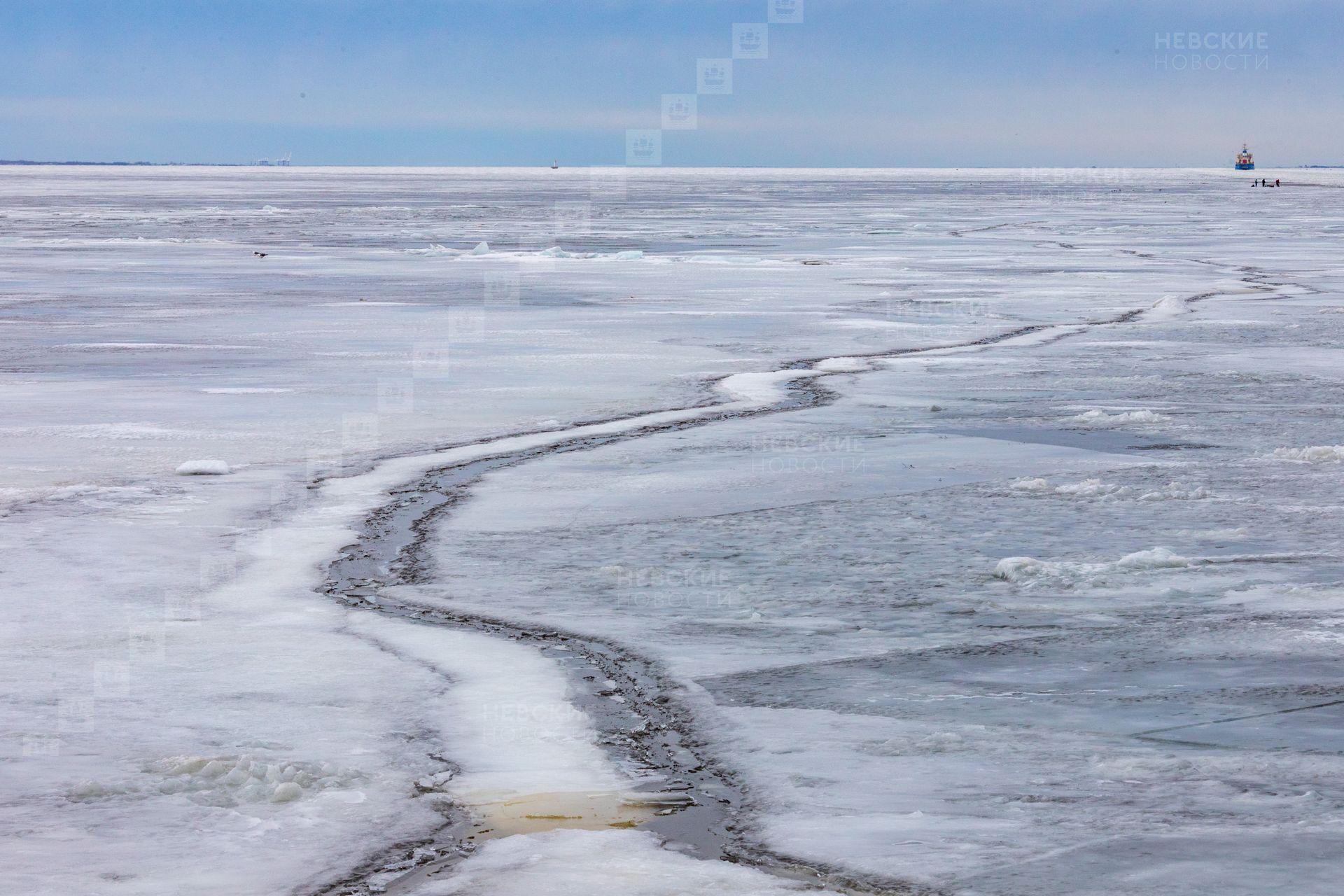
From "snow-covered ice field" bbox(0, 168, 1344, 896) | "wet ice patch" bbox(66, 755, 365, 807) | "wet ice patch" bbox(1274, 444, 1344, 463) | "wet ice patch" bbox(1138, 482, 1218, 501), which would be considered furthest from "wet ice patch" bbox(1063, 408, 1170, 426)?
"wet ice patch" bbox(66, 755, 365, 807)

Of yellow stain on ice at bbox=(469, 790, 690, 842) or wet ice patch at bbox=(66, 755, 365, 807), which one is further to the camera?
wet ice patch at bbox=(66, 755, 365, 807)

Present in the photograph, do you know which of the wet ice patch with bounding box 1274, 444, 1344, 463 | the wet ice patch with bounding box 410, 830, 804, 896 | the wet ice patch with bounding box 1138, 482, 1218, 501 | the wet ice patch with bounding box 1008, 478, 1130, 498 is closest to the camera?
the wet ice patch with bounding box 410, 830, 804, 896

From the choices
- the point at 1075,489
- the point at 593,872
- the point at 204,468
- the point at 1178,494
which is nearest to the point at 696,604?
the point at 593,872

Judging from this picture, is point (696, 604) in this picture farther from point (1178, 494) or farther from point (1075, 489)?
point (1178, 494)

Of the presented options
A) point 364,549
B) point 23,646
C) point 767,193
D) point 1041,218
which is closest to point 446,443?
point 364,549

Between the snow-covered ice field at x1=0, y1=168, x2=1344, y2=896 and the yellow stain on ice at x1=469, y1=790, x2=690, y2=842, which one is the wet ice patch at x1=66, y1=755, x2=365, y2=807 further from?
the yellow stain on ice at x1=469, y1=790, x2=690, y2=842

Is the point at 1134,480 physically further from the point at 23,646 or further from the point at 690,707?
the point at 23,646

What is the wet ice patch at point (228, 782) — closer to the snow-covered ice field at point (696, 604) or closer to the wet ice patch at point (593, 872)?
the snow-covered ice field at point (696, 604)
